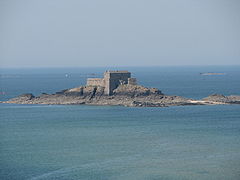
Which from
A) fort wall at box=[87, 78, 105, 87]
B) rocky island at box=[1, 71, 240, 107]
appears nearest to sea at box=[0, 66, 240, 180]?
rocky island at box=[1, 71, 240, 107]

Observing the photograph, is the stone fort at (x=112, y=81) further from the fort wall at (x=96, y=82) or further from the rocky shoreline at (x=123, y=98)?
the rocky shoreline at (x=123, y=98)

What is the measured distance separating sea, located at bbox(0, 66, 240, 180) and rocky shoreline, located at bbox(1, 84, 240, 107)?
6.90 feet

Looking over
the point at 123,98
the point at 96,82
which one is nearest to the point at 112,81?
the point at 96,82

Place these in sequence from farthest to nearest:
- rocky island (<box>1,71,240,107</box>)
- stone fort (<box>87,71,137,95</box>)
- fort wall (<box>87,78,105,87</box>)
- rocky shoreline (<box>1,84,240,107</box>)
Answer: fort wall (<box>87,78,105,87</box>) → stone fort (<box>87,71,137,95</box>) → rocky island (<box>1,71,240,107</box>) → rocky shoreline (<box>1,84,240,107</box>)

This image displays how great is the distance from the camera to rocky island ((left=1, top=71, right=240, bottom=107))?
236 feet

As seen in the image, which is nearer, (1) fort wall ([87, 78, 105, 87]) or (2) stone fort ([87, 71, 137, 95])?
(2) stone fort ([87, 71, 137, 95])

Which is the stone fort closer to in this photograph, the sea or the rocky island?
the rocky island

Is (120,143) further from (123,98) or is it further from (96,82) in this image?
(96,82)

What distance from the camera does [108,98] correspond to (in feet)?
241

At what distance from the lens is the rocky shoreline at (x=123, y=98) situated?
71.7 metres

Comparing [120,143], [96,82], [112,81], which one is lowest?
[120,143]

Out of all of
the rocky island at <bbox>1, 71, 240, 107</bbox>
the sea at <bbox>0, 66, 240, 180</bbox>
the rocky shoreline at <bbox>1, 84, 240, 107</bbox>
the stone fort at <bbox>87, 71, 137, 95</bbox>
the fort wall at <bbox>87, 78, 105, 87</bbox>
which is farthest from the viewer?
the fort wall at <bbox>87, 78, 105, 87</bbox>

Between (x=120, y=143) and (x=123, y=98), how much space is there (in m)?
27.1

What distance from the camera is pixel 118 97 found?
73188mm
